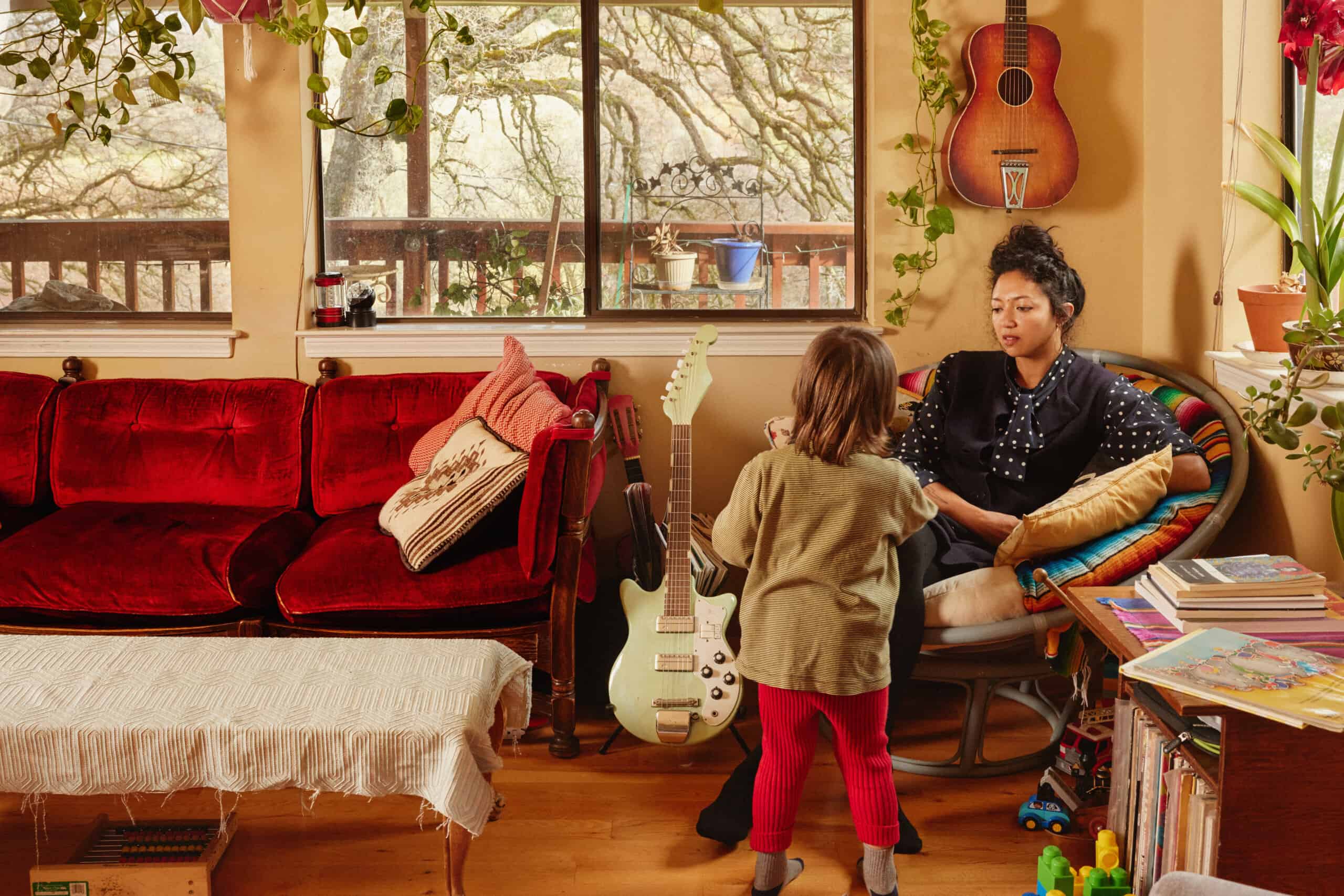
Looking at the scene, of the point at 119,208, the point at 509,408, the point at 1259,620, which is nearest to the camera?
the point at 1259,620

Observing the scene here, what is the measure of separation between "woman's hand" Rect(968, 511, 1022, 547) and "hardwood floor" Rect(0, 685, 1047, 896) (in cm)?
52

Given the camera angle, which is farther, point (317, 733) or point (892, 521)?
point (892, 521)

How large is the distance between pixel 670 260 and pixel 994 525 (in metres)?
1.34

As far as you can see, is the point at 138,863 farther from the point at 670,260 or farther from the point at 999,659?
the point at 670,260

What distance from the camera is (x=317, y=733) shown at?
6.06 feet

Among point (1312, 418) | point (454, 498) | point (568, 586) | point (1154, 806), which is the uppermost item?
point (1312, 418)

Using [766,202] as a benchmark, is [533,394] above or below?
below

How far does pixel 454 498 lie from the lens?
107 inches

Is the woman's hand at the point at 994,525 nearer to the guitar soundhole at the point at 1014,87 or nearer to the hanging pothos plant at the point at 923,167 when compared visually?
the hanging pothos plant at the point at 923,167

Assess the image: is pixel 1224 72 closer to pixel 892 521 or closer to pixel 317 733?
pixel 892 521

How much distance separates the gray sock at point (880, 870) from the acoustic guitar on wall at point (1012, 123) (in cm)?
189

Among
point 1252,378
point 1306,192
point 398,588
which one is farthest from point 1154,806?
point 398,588

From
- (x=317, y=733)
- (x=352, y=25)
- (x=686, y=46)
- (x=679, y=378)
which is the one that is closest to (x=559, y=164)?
(x=686, y=46)

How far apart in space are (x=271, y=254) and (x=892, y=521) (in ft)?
7.26
